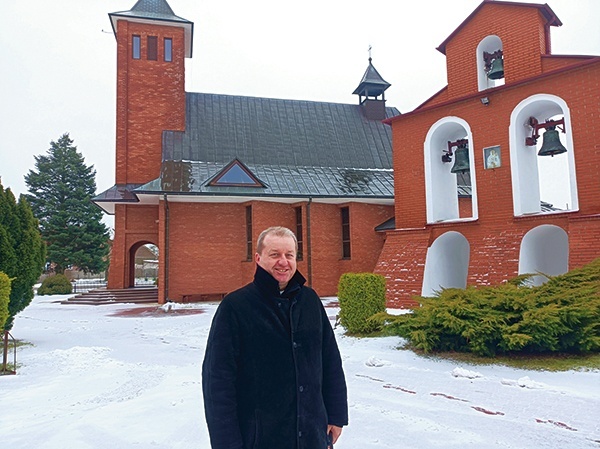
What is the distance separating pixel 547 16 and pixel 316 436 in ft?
38.1

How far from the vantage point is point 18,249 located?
28.6 feet

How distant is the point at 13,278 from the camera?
8.30m

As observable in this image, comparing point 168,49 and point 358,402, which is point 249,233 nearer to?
point 168,49

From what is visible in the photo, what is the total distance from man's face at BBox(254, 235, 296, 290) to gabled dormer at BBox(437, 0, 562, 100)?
10.2m

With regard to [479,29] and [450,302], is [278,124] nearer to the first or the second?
[479,29]

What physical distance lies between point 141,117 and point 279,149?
6687mm

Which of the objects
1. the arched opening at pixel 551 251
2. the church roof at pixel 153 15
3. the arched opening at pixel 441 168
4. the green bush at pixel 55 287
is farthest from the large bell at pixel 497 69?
the green bush at pixel 55 287

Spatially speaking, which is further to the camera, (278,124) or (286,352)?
(278,124)

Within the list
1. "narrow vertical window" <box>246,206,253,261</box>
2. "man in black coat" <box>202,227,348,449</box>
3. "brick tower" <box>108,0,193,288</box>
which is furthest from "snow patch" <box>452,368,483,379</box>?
"brick tower" <box>108,0,193,288</box>

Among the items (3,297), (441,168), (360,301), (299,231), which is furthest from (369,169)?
(3,297)

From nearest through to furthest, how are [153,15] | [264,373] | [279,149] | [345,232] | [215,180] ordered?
1. [264,373]
2. [215,180]
3. [345,232]
4. [153,15]
5. [279,149]

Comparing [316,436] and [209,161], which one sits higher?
[209,161]

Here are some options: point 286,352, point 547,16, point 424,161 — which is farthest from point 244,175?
point 286,352

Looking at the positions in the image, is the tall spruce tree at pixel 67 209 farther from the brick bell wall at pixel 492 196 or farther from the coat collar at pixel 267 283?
Answer: the coat collar at pixel 267 283
